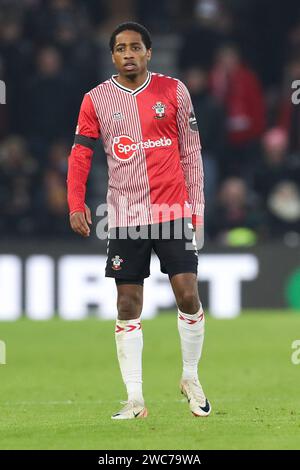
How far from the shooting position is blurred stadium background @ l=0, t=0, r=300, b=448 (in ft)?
54.4

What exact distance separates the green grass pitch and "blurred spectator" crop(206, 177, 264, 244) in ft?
4.21

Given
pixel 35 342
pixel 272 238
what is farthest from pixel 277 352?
pixel 272 238

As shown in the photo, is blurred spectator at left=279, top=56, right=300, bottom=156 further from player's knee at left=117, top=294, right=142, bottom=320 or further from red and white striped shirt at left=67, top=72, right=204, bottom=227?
player's knee at left=117, top=294, right=142, bottom=320

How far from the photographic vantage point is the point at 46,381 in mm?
11773

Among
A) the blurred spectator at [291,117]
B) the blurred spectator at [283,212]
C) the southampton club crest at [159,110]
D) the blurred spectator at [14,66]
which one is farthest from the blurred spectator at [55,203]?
the southampton club crest at [159,110]

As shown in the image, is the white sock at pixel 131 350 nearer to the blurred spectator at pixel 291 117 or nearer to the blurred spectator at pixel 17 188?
the blurred spectator at pixel 17 188

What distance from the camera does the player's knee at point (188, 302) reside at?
8.50 metres

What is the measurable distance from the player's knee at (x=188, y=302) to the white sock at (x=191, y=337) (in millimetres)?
34

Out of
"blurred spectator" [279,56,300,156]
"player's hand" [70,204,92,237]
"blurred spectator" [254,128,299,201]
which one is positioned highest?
"blurred spectator" [279,56,300,156]

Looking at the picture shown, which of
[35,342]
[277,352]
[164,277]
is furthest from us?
[164,277]

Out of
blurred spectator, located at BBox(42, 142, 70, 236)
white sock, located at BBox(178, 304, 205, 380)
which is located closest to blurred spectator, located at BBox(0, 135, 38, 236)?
blurred spectator, located at BBox(42, 142, 70, 236)

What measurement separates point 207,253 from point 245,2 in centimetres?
483

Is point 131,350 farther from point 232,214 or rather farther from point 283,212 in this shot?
point 283,212

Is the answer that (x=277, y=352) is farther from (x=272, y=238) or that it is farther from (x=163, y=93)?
(x=163, y=93)
